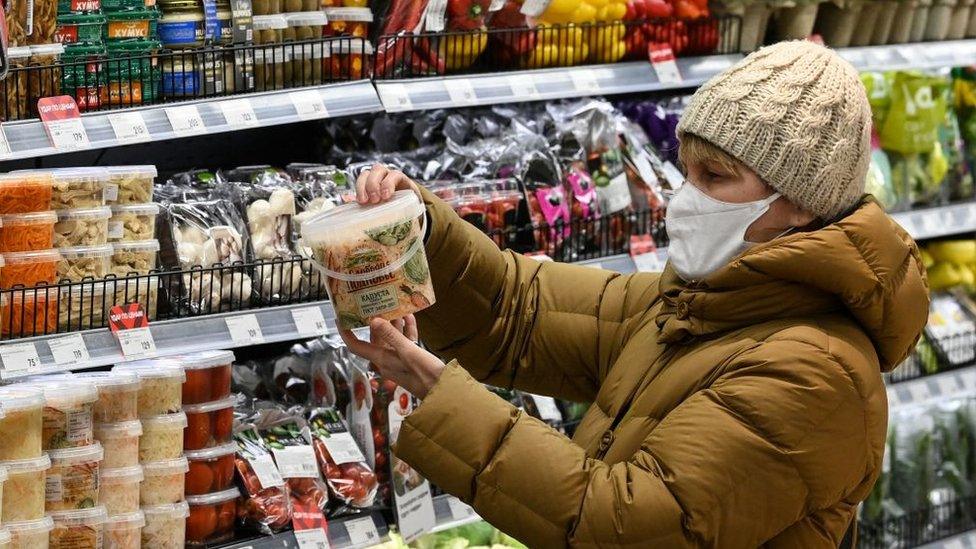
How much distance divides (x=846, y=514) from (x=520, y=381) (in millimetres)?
588

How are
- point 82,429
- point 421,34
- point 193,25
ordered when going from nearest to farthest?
point 82,429
point 193,25
point 421,34

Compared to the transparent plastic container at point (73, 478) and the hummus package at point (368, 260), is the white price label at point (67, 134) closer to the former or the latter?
the transparent plastic container at point (73, 478)

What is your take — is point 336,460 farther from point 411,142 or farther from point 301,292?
point 411,142

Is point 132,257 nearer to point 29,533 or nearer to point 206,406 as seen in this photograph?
point 206,406

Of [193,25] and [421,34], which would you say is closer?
[193,25]

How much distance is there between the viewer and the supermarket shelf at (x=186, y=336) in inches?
83.9

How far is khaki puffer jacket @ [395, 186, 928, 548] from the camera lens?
1653 mm

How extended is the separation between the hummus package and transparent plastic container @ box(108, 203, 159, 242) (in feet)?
2.04

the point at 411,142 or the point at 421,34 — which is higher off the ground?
the point at 421,34

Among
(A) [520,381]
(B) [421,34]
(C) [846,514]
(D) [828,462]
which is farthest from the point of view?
(B) [421,34]

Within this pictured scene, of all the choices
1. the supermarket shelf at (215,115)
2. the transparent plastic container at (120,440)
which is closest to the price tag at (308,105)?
the supermarket shelf at (215,115)

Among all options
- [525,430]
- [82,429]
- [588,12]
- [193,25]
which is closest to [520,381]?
[525,430]

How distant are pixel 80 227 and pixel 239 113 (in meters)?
0.36

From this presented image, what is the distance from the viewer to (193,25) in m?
2.47
